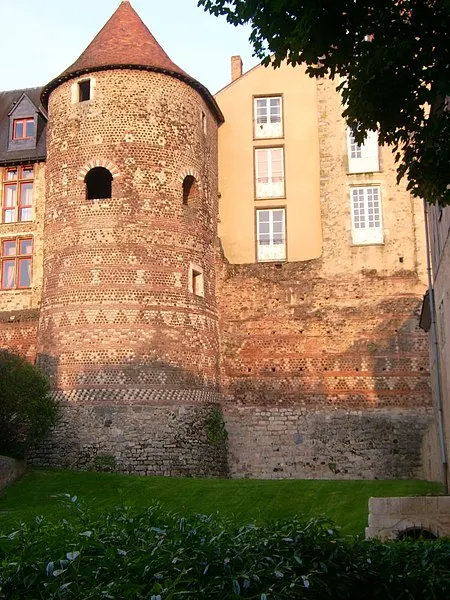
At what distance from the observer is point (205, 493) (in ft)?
61.0

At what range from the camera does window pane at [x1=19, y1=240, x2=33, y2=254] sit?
2697 centimetres

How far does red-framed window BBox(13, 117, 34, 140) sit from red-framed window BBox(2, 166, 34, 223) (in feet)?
4.10

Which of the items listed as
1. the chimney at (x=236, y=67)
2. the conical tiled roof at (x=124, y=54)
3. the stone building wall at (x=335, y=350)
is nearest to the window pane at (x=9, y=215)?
the conical tiled roof at (x=124, y=54)

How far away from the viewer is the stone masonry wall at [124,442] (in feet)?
72.2

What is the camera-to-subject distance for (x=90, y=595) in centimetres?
495

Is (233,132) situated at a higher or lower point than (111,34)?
lower

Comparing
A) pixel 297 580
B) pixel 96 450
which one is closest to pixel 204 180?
pixel 96 450

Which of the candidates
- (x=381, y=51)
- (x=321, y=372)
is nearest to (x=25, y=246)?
(x=321, y=372)

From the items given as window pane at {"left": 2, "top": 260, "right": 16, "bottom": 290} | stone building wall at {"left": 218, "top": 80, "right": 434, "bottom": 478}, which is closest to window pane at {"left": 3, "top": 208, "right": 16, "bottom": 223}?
window pane at {"left": 2, "top": 260, "right": 16, "bottom": 290}

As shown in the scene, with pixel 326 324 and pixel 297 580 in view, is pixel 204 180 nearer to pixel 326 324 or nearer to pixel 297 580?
pixel 326 324

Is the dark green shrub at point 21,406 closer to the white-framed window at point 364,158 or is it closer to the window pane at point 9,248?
the window pane at point 9,248

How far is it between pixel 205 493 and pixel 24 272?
1153cm

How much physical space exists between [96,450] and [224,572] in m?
16.7

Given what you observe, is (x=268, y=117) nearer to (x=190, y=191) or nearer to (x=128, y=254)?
(x=190, y=191)
